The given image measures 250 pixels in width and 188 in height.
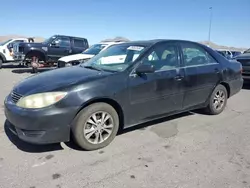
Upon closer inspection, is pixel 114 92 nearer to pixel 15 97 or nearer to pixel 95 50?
pixel 15 97

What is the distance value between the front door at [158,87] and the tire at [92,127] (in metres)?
0.34

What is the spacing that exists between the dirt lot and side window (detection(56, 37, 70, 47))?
33.4ft

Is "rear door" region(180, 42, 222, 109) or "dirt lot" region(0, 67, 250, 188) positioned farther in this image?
"rear door" region(180, 42, 222, 109)

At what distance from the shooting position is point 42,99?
10.3ft

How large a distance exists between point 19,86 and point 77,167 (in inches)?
60.8

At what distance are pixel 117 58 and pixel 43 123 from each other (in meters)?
1.89

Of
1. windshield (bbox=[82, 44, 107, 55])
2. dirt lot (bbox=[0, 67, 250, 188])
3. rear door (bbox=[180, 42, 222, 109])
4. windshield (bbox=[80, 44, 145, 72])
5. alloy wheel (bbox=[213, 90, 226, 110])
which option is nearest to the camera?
dirt lot (bbox=[0, 67, 250, 188])

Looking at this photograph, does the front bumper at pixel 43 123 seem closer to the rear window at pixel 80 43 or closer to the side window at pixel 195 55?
the side window at pixel 195 55

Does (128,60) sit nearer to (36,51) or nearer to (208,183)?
(208,183)

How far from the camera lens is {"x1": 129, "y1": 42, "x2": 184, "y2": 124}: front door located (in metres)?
3.74

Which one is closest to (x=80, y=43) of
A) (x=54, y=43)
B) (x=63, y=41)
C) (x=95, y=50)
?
(x=63, y=41)

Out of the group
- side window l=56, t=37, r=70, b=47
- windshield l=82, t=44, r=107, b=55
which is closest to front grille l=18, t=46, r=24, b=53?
side window l=56, t=37, r=70, b=47

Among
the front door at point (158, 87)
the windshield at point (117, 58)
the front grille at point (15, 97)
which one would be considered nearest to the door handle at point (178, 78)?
the front door at point (158, 87)

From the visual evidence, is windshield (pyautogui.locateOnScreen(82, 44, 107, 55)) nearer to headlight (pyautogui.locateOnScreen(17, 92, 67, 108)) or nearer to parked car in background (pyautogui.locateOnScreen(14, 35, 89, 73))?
parked car in background (pyautogui.locateOnScreen(14, 35, 89, 73))
